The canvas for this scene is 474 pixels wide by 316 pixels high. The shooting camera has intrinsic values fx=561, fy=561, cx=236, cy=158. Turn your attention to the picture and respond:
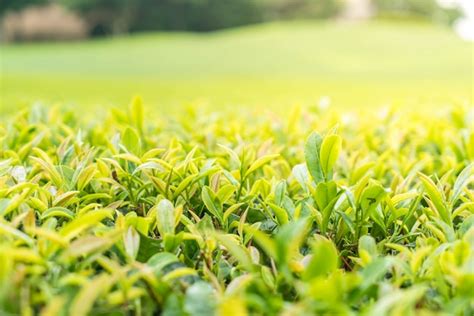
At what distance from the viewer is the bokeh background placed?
1046 cm

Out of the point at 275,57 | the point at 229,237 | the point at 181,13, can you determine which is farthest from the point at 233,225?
the point at 181,13

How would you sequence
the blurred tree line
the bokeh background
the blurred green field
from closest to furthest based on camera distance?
the bokeh background
the blurred green field
the blurred tree line

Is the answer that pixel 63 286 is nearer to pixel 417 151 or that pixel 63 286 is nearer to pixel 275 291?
pixel 275 291

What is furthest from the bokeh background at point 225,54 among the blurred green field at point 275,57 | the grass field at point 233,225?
the grass field at point 233,225

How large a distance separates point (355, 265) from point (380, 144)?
3.85 ft

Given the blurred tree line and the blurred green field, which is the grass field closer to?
the blurred green field

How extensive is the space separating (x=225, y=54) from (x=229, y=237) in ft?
68.7

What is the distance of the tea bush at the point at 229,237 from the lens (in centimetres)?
71

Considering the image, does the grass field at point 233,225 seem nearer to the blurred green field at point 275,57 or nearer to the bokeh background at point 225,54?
the bokeh background at point 225,54

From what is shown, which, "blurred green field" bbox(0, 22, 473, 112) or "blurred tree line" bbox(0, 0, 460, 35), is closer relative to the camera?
"blurred green field" bbox(0, 22, 473, 112)

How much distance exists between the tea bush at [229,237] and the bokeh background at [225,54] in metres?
6.86

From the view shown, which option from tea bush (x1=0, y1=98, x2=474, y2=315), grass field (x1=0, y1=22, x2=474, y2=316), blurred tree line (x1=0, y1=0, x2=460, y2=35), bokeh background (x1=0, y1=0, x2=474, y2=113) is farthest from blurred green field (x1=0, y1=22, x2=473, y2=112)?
tea bush (x1=0, y1=98, x2=474, y2=315)

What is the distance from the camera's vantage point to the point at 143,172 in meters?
1.23

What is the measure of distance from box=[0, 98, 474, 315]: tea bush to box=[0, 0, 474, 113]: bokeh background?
686cm
